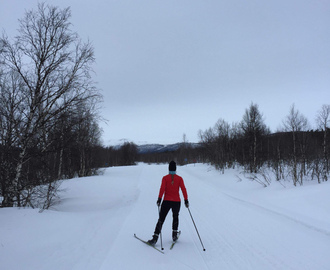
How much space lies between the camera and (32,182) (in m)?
7.63

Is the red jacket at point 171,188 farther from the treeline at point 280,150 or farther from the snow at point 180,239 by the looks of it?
the treeline at point 280,150

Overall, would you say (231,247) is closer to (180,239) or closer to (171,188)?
(180,239)

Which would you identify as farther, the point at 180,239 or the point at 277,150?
the point at 277,150

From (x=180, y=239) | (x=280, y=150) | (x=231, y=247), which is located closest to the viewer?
(x=231, y=247)

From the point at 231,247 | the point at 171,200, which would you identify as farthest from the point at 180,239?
the point at 231,247

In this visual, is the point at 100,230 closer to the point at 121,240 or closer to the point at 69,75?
the point at 121,240

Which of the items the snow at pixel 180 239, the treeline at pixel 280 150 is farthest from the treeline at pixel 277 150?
the snow at pixel 180 239

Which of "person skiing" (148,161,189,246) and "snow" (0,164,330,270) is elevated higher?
"person skiing" (148,161,189,246)

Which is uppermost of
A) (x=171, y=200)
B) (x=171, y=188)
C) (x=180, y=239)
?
(x=171, y=188)

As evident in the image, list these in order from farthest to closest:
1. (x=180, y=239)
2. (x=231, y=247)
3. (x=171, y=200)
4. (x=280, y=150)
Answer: (x=280, y=150) < (x=180, y=239) < (x=171, y=200) < (x=231, y=247)

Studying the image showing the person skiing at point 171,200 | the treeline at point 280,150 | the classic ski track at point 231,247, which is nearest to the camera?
the classic ski track at point 231,247

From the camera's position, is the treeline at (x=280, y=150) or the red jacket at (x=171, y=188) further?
the treeline at (x=280, y=150)

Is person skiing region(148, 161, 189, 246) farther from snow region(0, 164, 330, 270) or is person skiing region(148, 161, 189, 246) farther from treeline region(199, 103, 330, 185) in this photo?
treeline region(199, 103, 330, 185)

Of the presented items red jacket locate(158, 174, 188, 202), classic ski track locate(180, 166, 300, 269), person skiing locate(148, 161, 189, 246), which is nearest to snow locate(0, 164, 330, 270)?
classic ski track locate(180, 166, 300, 269)
